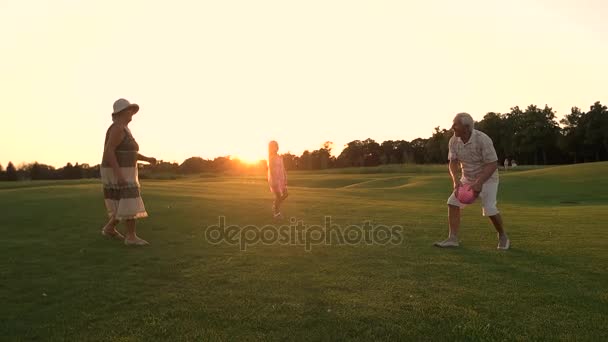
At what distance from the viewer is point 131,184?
376 inches

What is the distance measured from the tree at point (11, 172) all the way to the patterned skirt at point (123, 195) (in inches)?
3577

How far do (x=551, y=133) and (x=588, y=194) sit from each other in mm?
82032

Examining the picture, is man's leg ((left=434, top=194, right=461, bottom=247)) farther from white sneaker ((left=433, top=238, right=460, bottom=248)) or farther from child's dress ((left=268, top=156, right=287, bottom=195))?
child's dress ((left=268, top=156, right=287, bottom=195))

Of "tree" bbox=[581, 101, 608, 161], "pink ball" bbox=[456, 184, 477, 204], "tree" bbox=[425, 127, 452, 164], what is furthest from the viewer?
"tree" bbox=[425, 127, 452, 164]

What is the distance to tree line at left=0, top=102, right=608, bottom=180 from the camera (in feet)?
293

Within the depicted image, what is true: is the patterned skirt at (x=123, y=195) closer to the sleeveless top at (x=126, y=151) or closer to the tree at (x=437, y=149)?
the sleeveless top at (x=126, y=151)

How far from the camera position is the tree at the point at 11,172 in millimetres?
87512

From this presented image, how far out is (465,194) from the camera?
913 cm

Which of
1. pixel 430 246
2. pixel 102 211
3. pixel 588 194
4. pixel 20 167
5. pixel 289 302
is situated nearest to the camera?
pixel 289 302

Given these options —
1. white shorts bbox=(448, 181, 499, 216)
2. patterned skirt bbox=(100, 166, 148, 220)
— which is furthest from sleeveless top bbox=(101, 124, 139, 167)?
white shorts bbox=(448, 181, 499, 216)

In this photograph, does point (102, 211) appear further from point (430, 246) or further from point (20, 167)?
point (20, 167)

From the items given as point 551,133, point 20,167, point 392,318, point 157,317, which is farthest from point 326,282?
point 551,133

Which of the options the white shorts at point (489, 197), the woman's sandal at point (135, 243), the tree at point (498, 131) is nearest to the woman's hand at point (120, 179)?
the woman's sandal at point (135, 243)

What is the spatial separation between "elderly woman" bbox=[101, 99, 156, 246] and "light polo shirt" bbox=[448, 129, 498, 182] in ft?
20.5
